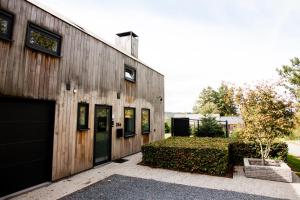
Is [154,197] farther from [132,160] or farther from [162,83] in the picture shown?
[162,83]

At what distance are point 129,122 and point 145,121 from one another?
200 cm

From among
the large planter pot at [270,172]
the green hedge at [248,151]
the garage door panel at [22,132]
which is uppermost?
the garage door panel at [22,132]

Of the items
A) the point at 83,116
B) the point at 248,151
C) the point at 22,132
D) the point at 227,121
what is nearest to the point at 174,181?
the point at 83,116

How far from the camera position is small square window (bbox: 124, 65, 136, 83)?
1079cm

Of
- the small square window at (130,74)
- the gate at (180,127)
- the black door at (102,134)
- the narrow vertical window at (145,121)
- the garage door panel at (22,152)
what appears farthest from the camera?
the gate at (180,127)

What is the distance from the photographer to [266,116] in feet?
25.4

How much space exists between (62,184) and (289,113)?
8.22 metres

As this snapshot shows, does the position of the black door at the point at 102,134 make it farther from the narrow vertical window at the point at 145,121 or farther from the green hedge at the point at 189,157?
the narrow vertical window at the point at 145,121

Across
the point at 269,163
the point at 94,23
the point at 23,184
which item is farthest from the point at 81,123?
the point at 269,163

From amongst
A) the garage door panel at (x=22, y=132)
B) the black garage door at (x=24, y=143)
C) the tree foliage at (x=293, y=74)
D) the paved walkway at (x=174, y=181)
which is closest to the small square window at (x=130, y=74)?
the paved walkway at (x=174, y=181)

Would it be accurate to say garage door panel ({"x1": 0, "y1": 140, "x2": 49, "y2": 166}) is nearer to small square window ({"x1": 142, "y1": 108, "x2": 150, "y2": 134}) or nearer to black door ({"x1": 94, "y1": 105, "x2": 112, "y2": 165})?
black door ({"x1": 94, "y1": 105, "x2": 112, "y2": 165})

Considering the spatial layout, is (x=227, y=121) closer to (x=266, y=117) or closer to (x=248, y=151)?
(x=248, y=151)

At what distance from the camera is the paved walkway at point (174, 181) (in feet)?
18.4

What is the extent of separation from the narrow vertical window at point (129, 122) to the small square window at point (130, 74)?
160 centimetres
